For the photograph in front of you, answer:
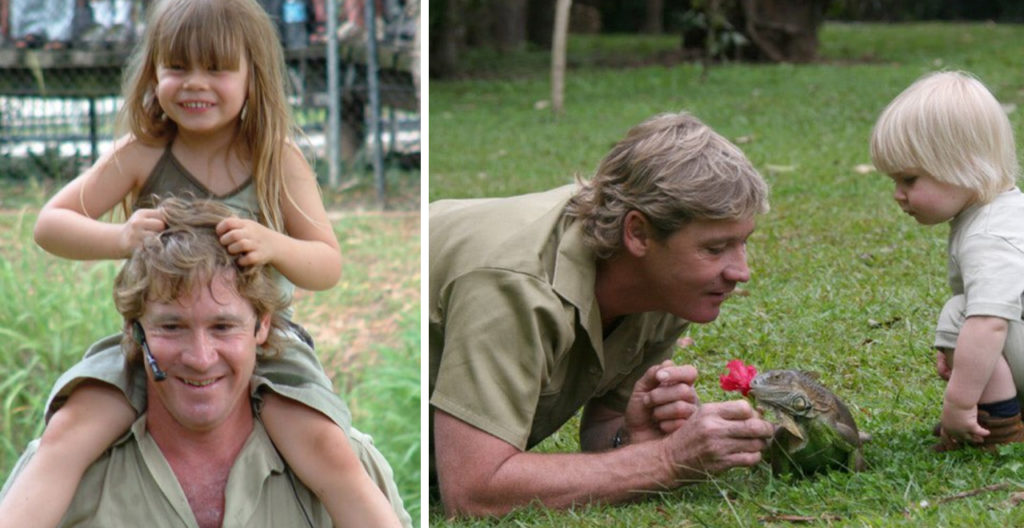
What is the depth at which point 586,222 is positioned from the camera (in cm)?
368

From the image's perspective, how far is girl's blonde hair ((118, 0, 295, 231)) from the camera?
321 cm

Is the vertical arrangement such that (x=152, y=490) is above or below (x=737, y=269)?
below

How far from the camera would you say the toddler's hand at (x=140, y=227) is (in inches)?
122

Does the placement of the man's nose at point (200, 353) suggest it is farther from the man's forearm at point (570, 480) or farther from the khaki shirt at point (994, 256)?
the khaki shirt at point (994, 256)

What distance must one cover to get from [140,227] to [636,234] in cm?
123

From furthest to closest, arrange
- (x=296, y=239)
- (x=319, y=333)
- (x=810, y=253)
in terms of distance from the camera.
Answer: (x=319, y=333) < (x=810, y=253) < (x=296, y=239)

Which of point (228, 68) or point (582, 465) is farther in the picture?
point (582, 465)

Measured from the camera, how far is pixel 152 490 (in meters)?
3.28

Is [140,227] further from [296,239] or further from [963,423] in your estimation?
[963,423]

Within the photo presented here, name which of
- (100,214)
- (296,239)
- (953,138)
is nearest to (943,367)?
(953,138)

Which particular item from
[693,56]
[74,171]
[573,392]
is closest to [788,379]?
[573,392]

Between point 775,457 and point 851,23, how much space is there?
20.6m

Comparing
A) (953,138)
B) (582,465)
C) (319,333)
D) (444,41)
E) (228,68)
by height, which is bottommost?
(319,333)

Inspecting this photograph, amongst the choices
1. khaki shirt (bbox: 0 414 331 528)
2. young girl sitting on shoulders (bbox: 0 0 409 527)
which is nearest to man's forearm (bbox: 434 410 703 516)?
young girl sitting on shoulders (bbox: 0 0 409 527)
